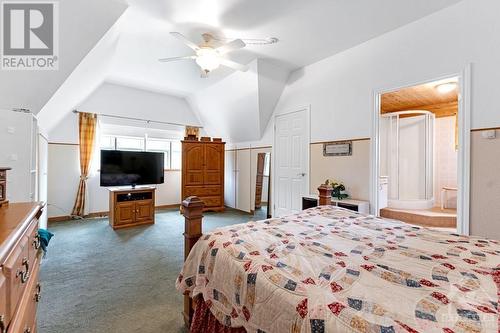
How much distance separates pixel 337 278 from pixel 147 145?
5754mm

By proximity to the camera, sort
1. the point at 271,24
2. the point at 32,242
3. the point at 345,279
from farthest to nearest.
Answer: the point at 271,24 < the point at 32,242 < the point at 345,279

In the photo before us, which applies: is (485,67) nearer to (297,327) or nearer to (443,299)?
(443,299)

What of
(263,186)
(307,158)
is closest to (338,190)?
(307,158)

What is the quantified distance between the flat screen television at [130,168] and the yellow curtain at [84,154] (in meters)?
0.78

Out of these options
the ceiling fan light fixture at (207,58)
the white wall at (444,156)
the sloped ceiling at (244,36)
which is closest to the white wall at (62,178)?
the sloped ceiling at (244,36)

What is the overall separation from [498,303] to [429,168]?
5216mm

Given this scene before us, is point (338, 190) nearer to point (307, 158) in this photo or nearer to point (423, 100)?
point (307, 158)

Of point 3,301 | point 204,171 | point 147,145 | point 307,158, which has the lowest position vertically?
point 3,301

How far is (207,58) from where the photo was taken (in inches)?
114

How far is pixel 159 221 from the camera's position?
4746 mm

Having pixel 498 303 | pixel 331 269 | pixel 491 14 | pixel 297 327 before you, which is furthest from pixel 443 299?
pixel 491 14

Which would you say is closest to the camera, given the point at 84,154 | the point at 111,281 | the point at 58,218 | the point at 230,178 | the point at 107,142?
the point at 111,281

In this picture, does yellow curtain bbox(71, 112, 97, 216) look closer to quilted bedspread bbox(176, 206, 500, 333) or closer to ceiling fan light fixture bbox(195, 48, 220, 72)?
ceiling fan light fixture bbox(195, 48, 220, 72)

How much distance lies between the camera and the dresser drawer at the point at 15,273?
691 mm
